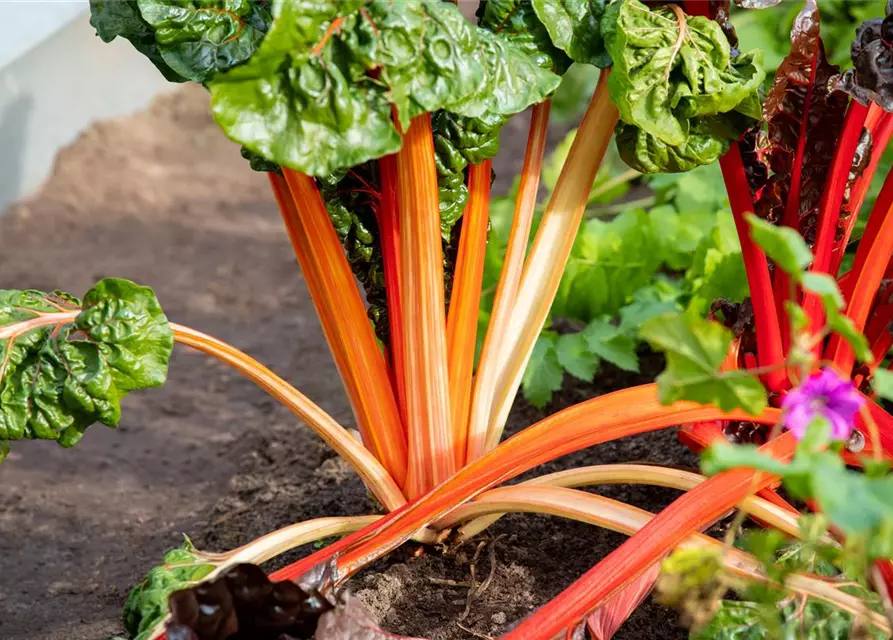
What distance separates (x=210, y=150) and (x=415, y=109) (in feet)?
10.3

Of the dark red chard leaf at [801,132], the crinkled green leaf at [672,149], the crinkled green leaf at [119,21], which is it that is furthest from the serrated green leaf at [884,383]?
the crinkled green leaf at [119,21]

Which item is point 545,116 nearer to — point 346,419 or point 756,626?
point 756,626

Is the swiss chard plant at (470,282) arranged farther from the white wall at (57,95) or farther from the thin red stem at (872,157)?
the white wall at (57,95)

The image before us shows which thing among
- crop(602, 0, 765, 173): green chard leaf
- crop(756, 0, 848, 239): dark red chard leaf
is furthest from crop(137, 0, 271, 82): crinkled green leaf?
crop(756, 0, 848, 239): dark red chard leaf

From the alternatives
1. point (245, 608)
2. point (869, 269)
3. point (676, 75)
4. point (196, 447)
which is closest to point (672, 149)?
point (676, 75)

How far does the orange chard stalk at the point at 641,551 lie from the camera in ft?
3.73

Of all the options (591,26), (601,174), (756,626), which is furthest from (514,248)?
(601,174)

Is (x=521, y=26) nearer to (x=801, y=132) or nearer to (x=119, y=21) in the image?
(x=801, y=132)

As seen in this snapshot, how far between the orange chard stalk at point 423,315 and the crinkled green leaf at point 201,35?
274mm

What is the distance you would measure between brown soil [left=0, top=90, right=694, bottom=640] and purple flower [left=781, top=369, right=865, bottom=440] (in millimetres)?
634

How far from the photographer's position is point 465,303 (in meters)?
1.54

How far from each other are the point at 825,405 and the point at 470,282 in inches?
29.0

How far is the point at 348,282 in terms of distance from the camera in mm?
1498

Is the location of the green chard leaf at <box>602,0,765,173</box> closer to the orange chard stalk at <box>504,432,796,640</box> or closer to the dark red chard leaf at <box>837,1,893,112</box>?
the dark red chard leaf at <box>837,1,893,112</box>
